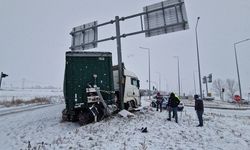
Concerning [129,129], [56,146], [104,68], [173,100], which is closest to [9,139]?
[56,146]

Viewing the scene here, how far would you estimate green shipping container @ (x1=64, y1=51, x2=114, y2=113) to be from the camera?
10805 mm

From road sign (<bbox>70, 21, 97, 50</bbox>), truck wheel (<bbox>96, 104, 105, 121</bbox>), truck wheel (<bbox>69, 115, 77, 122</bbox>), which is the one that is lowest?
truck wheel (<bbox>69, 115, 77, 122</bbox>)

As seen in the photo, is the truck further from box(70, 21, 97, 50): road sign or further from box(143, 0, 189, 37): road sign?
box(143, 0, 189, 37): road sign

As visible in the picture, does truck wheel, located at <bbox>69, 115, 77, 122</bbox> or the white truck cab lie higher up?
the white truck cab

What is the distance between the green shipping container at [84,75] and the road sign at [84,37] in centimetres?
288

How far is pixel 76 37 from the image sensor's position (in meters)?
15.2

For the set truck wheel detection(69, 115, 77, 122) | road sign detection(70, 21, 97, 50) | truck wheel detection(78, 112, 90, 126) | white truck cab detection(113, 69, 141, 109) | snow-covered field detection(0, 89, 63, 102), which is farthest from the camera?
snow-covered field detection(0, 89, 63, 102)

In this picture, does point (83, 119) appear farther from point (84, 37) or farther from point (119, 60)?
point (84, 37)

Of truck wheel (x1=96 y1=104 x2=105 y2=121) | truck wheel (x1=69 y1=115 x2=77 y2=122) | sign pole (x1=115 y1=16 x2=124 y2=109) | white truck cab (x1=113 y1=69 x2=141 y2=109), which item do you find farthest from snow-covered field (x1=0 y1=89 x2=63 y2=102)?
truck wheel (x1=96 y1=104 x2=105 y2=121)

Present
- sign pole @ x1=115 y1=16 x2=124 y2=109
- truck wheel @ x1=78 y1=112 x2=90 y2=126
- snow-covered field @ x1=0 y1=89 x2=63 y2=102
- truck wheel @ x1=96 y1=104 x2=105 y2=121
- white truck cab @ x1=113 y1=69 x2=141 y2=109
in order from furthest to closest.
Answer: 1. snow-covered field @ x1=0 y1=89 x2=63 y2=102
2. white truck cab @ x1=113 y1=69 x2=141 y2=109
3. sign pole @ x1=115 y1=16 x2=124 y2=109
4. truck wheel @ x1=96 y1=104 x2=105 y2=121
5. truck wheel @ x1=78 y1=112 x2=90 y2=126

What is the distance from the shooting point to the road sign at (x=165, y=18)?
1154 centimetres

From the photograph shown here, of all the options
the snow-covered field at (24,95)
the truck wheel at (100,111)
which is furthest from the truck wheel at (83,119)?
the snow-covered field at (24,95)

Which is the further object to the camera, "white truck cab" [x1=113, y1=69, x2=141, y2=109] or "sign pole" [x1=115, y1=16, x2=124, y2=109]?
"white truck cab" [x1=113, y1=69, x2=141, y2=109]

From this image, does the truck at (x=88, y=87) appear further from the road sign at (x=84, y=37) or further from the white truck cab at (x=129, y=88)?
the road sign at (x=84, y=37)
